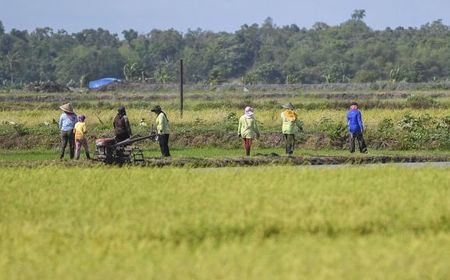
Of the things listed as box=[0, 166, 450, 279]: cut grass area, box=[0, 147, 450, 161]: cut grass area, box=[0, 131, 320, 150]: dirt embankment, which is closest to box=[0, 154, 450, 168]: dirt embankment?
box=[0, 147, 450, 161]: cut grass area

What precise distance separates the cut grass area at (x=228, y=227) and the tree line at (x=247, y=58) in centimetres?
10185

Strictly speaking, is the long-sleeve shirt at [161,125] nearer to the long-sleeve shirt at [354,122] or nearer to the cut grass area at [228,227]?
the long-sleeve shirt at [354,122]

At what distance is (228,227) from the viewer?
1220cm

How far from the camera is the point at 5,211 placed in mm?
14000

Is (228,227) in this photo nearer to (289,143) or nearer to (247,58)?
(289,143)

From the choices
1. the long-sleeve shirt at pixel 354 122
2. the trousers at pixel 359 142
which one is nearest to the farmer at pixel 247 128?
the long-sleeve shirt at pixel 354 122

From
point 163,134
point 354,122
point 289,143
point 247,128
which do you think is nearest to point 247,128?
point 247,128

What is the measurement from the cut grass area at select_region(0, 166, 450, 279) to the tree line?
10185 cm

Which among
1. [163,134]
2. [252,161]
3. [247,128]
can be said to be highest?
[247,128]

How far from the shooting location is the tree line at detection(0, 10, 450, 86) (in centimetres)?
13438

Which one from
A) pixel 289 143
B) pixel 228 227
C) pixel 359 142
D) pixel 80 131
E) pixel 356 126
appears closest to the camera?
pixel 228 227

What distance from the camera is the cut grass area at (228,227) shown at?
10.1 metres

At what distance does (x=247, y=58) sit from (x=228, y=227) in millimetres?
153983

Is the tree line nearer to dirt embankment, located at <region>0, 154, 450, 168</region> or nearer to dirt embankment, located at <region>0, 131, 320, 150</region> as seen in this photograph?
dirt embankment, located at <region>0, 131, 320, 150</region>
